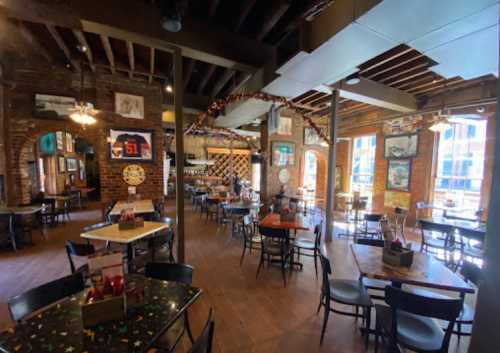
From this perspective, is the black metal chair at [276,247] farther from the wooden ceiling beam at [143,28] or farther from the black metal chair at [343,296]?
the wooden ceiling beam at [143,28]

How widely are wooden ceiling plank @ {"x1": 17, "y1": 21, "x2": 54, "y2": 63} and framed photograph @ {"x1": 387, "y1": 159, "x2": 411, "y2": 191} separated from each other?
7916mm

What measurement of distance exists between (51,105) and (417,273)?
6219 millimetres

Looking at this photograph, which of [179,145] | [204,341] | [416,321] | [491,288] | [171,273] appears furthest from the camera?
[179,145]

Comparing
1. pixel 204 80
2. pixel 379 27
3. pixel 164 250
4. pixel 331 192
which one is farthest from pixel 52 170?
pixel 379 27

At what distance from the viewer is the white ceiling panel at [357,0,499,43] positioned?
166 centimetres

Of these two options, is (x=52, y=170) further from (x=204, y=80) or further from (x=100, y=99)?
(x=204, y=80)

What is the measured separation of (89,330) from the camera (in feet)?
3.38

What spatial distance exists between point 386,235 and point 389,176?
184 inches

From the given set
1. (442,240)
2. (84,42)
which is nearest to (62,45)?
(84,42)

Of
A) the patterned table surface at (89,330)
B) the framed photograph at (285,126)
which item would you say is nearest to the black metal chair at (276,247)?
the patterned table surface at (89,330)

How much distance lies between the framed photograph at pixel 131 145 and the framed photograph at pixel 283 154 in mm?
3263

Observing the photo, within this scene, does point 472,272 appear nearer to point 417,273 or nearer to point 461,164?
point 417,273

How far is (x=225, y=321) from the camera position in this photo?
6.70 ft

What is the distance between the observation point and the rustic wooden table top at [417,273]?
60.9 inches
